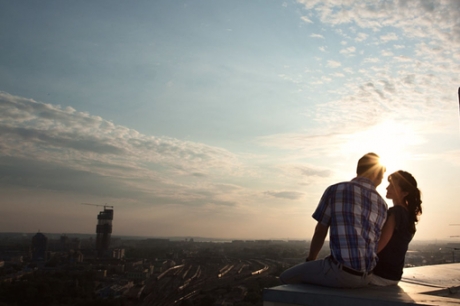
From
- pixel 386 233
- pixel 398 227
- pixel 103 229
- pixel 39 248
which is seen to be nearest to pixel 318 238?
pixel 386 233

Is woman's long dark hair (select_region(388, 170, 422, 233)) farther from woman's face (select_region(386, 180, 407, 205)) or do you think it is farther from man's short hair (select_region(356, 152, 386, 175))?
man's short hair (select_region(356, 152, 386, 175))

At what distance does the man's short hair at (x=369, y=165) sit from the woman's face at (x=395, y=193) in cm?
24

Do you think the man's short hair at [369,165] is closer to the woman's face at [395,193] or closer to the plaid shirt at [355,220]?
the plaid shirt at [355,220]

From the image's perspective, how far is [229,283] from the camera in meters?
26.8

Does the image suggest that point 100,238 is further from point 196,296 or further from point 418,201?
point 418,201

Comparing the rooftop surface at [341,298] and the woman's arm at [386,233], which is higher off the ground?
the woman's arm at [386,233]

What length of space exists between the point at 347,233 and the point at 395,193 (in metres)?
0.76

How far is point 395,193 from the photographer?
315cm

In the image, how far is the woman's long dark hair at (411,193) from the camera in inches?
120

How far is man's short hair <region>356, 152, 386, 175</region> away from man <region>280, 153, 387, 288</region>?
0.06 metres

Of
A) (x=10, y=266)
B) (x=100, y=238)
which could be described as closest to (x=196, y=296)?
(x=10, y=266)

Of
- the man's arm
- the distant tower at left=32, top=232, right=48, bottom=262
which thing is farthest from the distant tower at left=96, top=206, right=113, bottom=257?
the man's arm

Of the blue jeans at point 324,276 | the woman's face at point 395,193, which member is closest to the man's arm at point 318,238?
the blue jeans at point 324,276

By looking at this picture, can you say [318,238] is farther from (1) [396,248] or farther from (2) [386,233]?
(1) [396,248]
